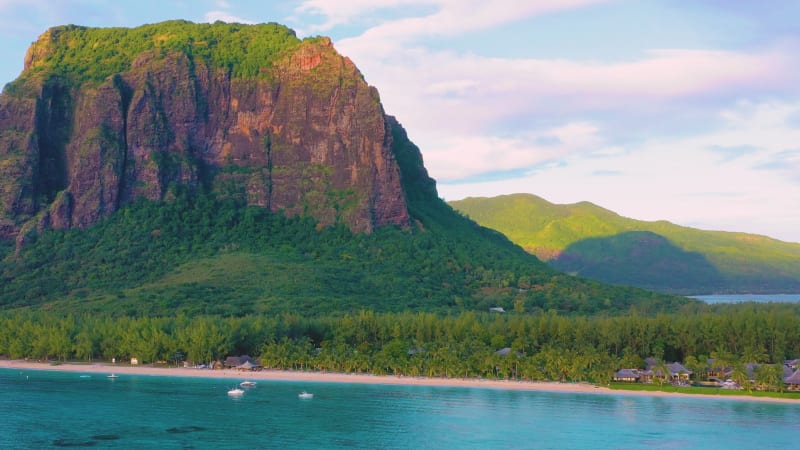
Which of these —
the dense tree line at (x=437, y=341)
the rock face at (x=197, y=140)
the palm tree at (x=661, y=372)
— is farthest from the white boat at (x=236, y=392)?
the rock face at (x=197, y=140)

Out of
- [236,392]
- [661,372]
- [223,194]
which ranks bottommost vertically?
[236,392]

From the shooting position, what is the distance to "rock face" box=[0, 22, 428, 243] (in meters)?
181

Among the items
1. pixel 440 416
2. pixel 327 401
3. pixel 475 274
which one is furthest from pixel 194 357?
pixel 475 274

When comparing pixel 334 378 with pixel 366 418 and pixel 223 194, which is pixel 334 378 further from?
pixel 223 194

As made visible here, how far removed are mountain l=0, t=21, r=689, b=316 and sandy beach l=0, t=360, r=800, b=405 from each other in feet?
99.7

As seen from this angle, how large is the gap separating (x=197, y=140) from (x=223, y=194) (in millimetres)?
13053

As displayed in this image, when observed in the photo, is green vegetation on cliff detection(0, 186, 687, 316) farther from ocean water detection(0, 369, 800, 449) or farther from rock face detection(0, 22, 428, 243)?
ocean water detection(0, 369, 800, 449)

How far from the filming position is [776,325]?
122 m

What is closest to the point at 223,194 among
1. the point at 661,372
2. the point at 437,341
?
the point at 437,341

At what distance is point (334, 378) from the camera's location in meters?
114

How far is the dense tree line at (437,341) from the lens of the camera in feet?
377

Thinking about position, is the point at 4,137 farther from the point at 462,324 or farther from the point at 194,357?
the point at 462,324

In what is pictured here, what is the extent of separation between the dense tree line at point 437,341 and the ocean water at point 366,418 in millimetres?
8406


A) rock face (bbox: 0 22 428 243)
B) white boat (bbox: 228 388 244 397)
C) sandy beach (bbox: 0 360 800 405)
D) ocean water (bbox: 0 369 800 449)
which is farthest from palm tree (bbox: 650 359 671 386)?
rock face (bbox: 0 22 428 243)
